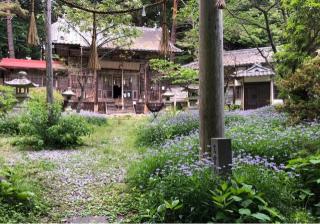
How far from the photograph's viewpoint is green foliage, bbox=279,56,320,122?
964cm

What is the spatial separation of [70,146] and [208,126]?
624 cm

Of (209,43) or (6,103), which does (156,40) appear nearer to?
(6,103)

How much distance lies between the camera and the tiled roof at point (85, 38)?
2394 centimetres

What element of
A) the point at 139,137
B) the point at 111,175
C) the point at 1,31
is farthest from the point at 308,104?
the point at 1,31

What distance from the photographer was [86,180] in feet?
21.4

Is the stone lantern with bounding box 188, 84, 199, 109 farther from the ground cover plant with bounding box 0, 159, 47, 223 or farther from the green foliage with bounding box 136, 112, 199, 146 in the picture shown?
the ground cover plant with bounding box 0, 159, 47, 223

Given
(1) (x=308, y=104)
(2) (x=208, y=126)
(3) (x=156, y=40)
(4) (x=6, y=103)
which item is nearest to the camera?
(2) (x=208, y=126)

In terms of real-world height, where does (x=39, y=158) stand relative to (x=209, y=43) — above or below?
below

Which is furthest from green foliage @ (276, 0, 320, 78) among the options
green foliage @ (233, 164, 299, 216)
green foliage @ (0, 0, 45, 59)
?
green foliage @ (0, 0, 45, 59)

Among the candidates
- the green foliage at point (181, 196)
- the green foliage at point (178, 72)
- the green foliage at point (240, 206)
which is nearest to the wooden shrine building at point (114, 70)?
the green foliage at point (178, 72)

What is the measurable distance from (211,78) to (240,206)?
2.04 m

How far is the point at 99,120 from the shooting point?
56.6 ft

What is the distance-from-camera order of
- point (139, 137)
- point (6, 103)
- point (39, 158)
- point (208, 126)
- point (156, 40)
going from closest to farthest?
A: point (208, 126) < point (39, 158) < point (139, 137) < point (6, 103) < point (156, 40)

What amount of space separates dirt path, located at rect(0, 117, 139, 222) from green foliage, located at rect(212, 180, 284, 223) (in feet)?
4.36
